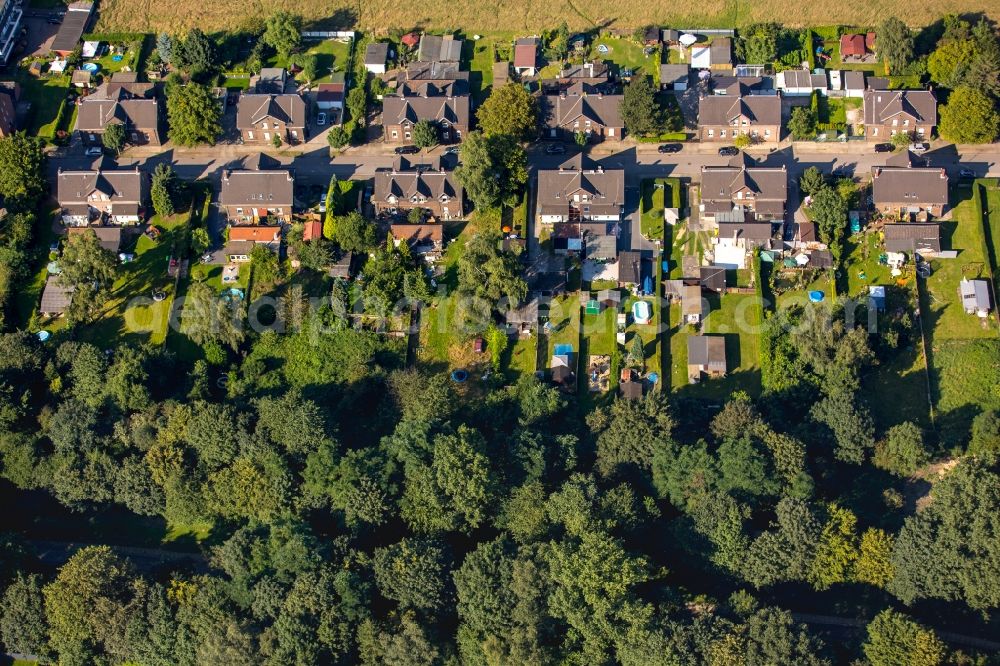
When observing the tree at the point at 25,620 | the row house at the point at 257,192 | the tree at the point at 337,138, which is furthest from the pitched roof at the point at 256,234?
the tree at the point at 25,620

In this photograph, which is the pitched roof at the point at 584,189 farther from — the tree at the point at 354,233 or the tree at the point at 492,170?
the tree at the point at 354,233

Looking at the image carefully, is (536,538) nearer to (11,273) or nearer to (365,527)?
(365,527)

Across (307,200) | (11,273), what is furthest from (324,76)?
(11,273)

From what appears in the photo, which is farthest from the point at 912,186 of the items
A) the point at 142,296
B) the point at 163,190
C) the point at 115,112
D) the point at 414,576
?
the point at 115,112

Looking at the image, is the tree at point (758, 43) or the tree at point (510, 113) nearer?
the tree at point (510, 113)

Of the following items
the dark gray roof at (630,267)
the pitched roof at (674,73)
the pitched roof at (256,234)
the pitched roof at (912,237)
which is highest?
the pitched roof at (674,73)

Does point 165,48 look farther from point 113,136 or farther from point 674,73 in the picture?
point 674,73

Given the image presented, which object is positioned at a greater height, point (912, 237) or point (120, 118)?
point (120, 118)
